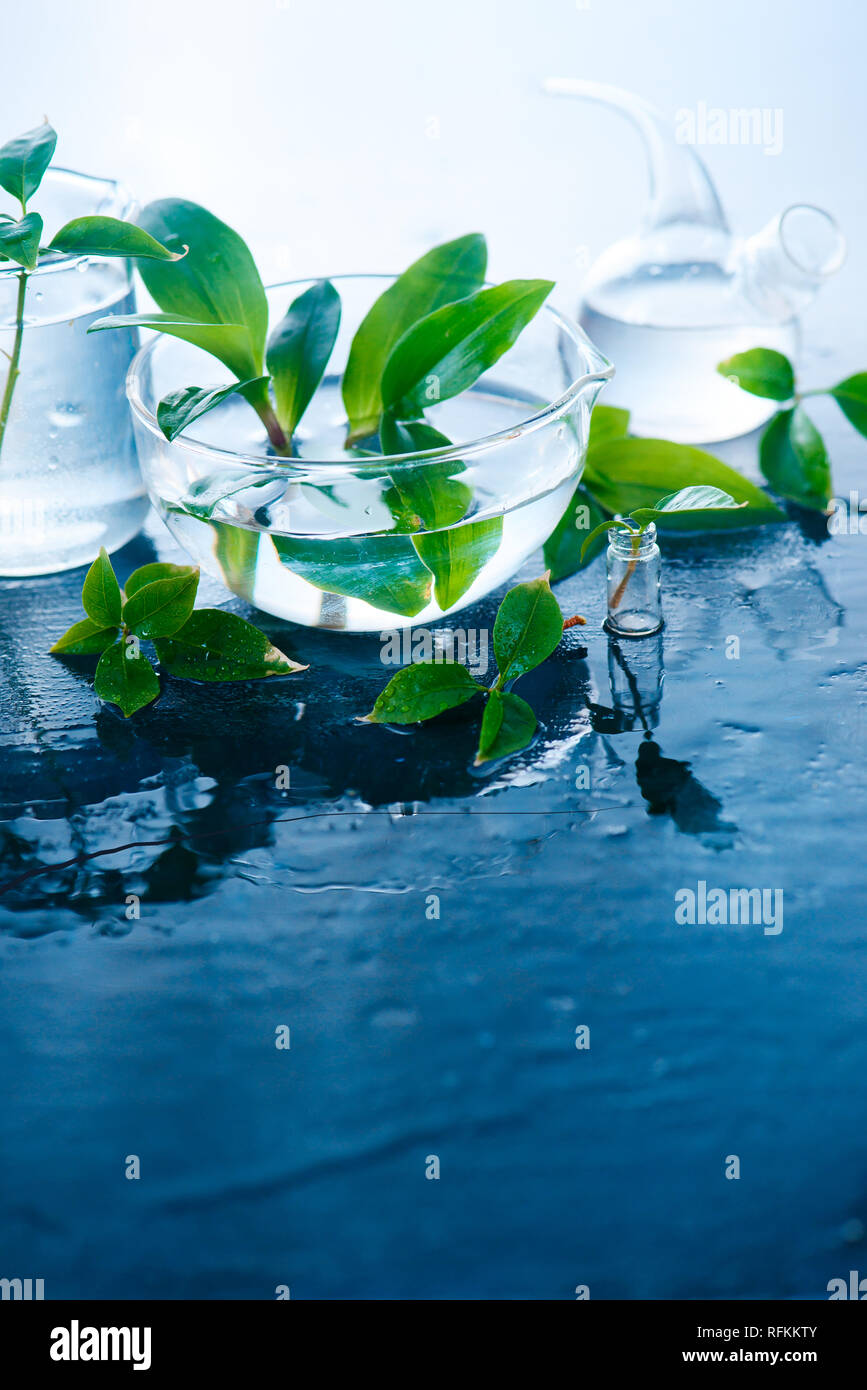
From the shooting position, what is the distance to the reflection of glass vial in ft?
1.98

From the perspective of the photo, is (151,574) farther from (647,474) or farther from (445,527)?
(647,474)

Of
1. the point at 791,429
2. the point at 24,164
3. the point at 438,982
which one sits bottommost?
the point at 438,982

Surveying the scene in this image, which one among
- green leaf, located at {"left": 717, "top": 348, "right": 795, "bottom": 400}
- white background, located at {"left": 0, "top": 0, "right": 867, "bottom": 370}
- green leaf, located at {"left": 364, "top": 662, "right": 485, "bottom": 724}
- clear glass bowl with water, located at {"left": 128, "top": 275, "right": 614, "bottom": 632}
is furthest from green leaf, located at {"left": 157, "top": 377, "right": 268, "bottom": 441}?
white background, located at {"left": 0, "top": 0, "right": 867, "bottom": 370}

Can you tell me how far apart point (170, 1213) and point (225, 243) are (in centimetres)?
41

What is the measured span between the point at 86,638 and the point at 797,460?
363 mm

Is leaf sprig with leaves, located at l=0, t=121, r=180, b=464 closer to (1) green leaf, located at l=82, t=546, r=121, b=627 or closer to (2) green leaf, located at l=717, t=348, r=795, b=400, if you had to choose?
(1) green leaf, located at l=82, t=546, r=121, b=627

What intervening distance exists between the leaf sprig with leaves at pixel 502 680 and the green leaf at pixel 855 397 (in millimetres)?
245

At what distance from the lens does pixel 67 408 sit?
2.07 feet

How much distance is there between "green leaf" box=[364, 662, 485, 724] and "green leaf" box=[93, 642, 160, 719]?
9 cm

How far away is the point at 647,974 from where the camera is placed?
1.55 ft

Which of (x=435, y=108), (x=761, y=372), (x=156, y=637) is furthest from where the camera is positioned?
(x=435, y=108)

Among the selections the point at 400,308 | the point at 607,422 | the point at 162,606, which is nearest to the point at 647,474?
the point at 607,422

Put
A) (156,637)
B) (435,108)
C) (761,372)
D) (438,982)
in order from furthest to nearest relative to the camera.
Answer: (435,108) → (761,372) → (156,637) → (438,982)
